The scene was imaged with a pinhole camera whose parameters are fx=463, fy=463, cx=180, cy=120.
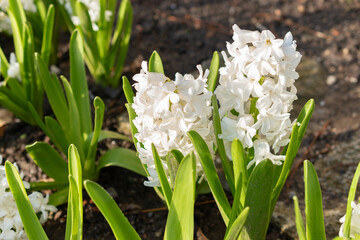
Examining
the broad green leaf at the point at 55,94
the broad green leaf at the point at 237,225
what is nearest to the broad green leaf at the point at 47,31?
the broad green leaf at the point at 55,94

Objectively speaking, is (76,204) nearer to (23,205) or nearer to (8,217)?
(23,205)

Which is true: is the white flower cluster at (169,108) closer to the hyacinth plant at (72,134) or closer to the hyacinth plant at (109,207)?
the hyacinth plant at (109,207)

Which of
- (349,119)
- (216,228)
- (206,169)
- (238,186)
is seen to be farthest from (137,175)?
(349,119)

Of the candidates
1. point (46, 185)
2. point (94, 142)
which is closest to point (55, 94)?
point (94, 142)

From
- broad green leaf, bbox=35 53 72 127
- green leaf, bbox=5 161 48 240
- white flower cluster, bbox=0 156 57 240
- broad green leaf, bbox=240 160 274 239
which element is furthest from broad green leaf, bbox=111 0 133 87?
broad green leaf, bbox=240 160 274 239

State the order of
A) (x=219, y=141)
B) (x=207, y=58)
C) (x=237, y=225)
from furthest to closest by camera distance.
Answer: (x=207, y=58) < (x=219, y=141) < (x=237, y=225)

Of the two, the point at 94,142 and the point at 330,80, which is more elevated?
the point at 330,80

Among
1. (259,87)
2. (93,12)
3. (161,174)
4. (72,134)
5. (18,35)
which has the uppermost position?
(93,12)
